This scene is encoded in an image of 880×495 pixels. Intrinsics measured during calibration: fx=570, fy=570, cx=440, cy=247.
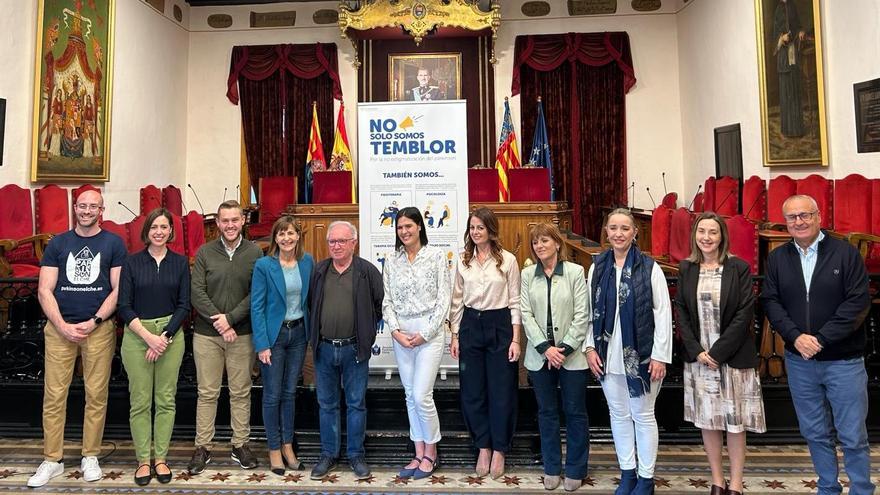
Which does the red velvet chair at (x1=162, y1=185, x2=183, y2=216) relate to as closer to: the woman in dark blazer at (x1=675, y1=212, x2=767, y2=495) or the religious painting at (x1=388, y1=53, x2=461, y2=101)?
the religious painting at (x1=388, y1=53, x2=461, y2=101)

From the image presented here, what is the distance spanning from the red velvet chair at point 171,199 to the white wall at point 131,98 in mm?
383

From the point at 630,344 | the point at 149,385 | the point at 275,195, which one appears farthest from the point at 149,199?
the point at 630,344

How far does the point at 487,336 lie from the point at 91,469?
2.53m

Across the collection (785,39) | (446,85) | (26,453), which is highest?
(446,85)

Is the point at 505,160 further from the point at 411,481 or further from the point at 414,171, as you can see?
the point at 411,481

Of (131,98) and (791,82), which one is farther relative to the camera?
(131,98)

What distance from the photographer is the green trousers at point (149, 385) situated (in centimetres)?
335

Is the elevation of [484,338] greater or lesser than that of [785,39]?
lesser

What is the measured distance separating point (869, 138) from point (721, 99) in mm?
2975

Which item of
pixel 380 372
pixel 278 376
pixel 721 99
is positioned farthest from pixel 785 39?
pixel 278 376

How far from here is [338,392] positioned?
137 inches

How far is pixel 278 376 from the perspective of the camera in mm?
3445

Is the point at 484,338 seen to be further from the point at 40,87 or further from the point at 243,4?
the point at 243,4

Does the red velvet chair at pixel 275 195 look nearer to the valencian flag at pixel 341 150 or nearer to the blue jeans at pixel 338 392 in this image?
the valencian flag at pixel 341 150
